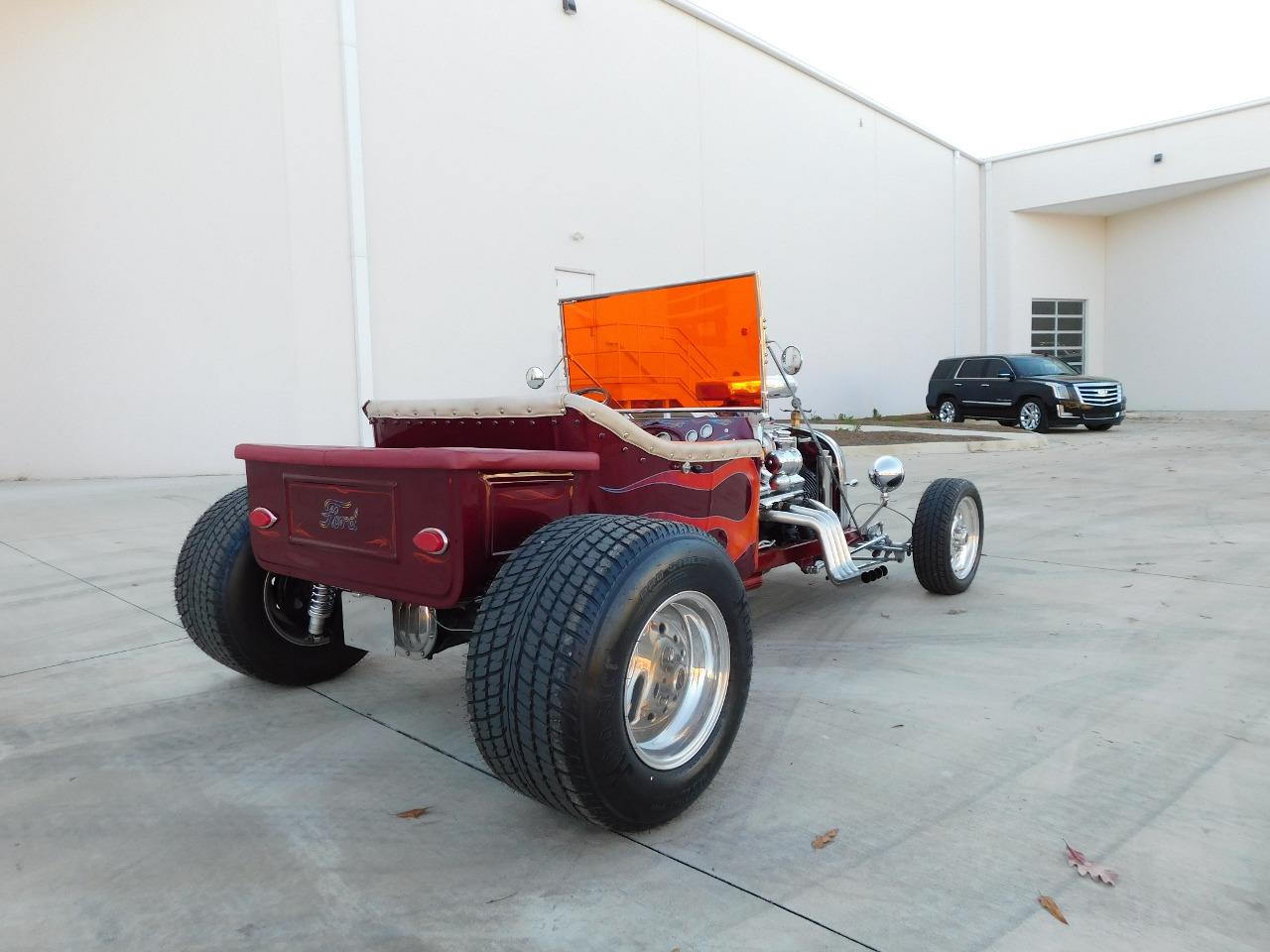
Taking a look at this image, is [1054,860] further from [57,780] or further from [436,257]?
[436,257]

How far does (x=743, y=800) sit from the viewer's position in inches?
103

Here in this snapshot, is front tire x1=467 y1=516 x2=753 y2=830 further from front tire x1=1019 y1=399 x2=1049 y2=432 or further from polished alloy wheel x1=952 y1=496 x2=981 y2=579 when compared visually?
front tire x1=1019 y1=399 x2=1049 y2=432

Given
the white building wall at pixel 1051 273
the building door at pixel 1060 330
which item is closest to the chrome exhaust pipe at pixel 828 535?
the white building wall at pixel 1051 273

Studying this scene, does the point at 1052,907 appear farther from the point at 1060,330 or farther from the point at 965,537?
the point at 1060,330

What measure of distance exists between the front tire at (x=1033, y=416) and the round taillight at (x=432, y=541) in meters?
17.8

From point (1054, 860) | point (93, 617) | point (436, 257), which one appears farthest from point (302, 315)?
point (1054, 860)

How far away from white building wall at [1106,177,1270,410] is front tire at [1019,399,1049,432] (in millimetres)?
10299

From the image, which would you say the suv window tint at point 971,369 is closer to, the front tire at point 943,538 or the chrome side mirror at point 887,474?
the front tire at point 943,538

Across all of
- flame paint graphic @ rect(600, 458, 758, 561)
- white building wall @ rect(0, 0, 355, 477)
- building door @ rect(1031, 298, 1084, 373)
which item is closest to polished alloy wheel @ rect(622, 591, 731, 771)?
flame paint graphic @ rect(600, 458, 758, 561)

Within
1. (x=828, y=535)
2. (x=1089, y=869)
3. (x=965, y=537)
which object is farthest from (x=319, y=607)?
(x=965, y=537)

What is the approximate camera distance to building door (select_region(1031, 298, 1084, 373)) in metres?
26.8

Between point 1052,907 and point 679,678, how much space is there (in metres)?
1.10

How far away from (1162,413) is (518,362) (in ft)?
63.0

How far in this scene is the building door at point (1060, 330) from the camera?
2683 cm
